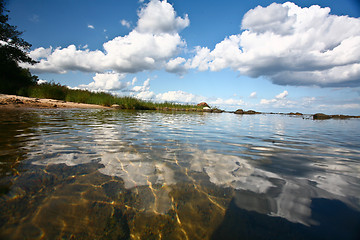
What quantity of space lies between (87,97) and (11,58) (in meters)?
9.80

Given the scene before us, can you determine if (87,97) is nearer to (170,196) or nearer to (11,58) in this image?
(11,58)

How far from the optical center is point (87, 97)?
2375 centimetres

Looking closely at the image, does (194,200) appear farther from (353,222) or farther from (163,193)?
(353,222)

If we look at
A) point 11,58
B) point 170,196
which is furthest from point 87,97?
point 170,196

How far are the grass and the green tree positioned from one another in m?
1.85

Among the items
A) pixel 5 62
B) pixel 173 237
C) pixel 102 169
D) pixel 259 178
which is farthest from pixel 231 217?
pixel 5 62

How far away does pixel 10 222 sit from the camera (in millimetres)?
1244

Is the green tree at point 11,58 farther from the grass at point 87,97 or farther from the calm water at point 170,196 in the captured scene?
the calm water at point 170,196

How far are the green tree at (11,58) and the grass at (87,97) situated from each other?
1849 millimetres

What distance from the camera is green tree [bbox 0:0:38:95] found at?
18.7m

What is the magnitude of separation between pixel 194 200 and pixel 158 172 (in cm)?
75

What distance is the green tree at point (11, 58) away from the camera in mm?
18683

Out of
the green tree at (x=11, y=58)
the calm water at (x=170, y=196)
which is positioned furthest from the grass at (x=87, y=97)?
the calm water at (x=170, y=196)

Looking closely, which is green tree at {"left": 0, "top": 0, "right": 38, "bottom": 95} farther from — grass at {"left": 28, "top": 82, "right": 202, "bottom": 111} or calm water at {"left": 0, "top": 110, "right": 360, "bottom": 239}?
calm water at {"left": 0, "top": 110, "right": 360, "bottom": 239}
